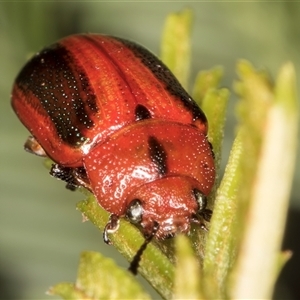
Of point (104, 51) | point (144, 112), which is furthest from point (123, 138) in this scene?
point (104, 51)

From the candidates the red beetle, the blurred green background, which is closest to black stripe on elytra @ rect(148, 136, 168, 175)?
the red beetle

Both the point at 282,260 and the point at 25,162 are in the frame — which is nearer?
the point at 282,260

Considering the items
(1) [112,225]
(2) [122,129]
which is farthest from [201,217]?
(2) [122,129]

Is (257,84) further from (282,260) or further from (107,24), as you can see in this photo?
(107,24)


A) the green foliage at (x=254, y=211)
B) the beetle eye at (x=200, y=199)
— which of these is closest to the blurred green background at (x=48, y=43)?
the beetle eye at (x=200, y=199)

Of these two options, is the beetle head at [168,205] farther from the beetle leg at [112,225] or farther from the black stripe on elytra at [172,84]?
Answer: the black stripe on elytra at [172,84]

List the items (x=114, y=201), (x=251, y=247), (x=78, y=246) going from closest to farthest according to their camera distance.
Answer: (x=251, y=247), (x=114, y=201), (x=78, y=246)
